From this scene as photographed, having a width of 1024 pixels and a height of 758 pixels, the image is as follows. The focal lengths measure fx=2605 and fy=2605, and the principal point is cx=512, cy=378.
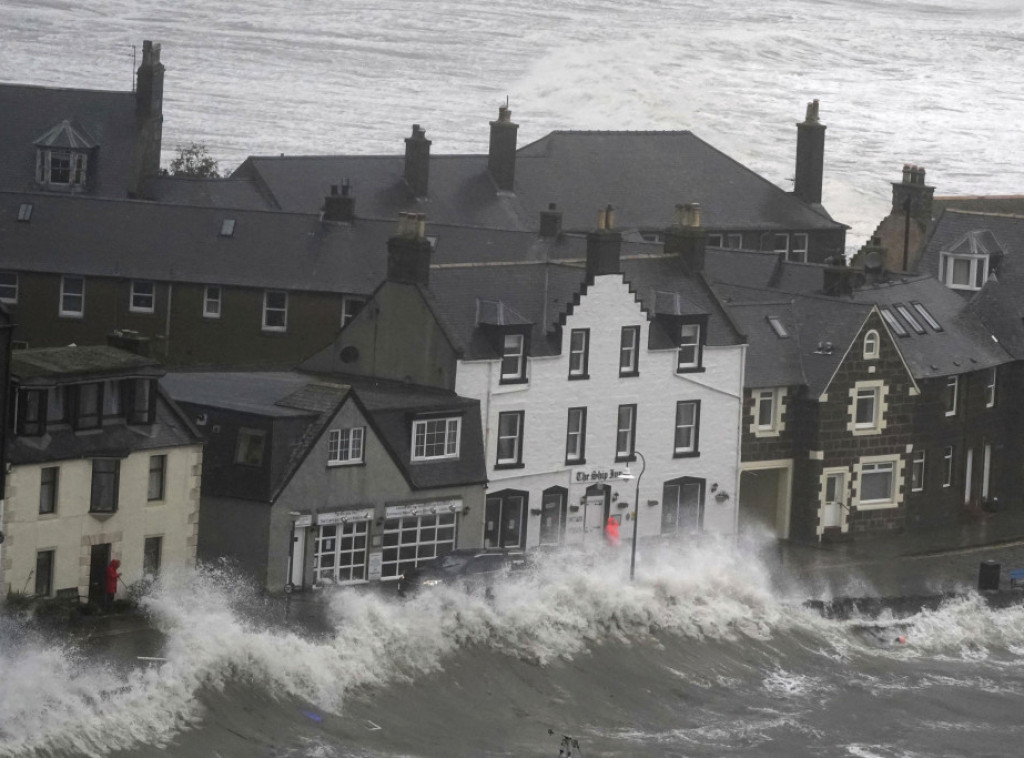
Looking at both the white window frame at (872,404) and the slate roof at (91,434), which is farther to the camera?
the white window frame at (872,404)

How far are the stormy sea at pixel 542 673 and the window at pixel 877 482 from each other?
5666mm

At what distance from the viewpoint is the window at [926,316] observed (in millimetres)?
77062

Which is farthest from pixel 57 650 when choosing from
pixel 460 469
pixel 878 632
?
pixel 878 632

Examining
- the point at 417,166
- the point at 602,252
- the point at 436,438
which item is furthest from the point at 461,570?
the point at 417,166

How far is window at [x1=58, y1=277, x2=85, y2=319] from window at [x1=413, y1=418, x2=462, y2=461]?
720 inches

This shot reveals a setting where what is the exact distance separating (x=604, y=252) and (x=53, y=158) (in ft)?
101

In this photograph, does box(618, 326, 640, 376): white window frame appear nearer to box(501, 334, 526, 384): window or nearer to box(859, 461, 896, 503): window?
box(501, 334, 526, 384): window

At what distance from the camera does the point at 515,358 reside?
66.4 metres

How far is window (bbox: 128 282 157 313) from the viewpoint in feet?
257

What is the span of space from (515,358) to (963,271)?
21577mm

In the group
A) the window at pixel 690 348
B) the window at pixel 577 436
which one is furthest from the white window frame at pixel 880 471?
the window at pixel 577 436

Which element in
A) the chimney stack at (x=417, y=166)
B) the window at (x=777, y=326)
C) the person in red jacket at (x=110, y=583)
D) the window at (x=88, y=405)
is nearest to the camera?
the person in red jacket at (x=110, y=583)

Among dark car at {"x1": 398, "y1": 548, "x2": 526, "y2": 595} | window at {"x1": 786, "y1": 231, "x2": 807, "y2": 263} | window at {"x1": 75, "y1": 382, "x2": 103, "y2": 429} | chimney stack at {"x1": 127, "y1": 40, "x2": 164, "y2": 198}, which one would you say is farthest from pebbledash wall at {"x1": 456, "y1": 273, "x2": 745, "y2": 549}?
window at {"x1": 786, "y1": 231, "x2": 807, "y2": 263}

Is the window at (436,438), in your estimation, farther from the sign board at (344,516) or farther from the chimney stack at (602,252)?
the chimney stack at (602,252)
